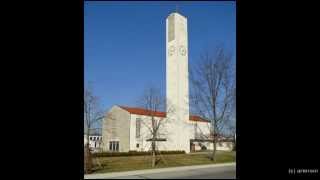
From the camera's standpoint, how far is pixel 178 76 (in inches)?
1528

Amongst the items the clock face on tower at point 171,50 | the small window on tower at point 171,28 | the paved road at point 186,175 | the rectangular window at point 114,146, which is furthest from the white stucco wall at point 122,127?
the paved road at point 186,175

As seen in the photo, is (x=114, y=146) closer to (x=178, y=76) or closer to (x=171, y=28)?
(x=178, y=76)

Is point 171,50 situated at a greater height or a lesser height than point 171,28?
lesser

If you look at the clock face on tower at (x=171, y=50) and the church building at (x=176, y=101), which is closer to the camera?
the church building at (x=176, y=101)

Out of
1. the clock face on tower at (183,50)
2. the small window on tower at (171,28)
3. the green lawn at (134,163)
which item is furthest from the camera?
the clock face on tower at (183,50)

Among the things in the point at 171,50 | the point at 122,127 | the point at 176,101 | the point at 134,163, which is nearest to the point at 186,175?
the point at 134,163

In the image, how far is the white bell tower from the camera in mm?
38344

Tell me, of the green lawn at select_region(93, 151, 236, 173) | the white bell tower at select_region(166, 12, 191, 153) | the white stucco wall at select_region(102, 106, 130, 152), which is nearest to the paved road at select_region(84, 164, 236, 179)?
the green lawn at select_region(93, 151, 236, 173)

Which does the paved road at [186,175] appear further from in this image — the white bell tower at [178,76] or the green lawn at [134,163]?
the white bell tower at [178,76]

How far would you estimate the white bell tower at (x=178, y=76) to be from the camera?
3834 cm

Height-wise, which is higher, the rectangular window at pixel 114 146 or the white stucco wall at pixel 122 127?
the white stucco wall at pixel 122 127

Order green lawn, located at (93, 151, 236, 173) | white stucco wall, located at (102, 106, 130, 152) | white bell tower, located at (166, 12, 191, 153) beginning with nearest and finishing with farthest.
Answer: green lawn, located at (93, 151, 236, 173)
white bell tower, located at (166, 12, 191, 153)
white stucco wall, located at (102, 106, 130, 152)

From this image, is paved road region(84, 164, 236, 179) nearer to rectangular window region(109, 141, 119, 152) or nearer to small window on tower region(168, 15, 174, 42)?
rectangular window region(109, 141, 119, 152)
